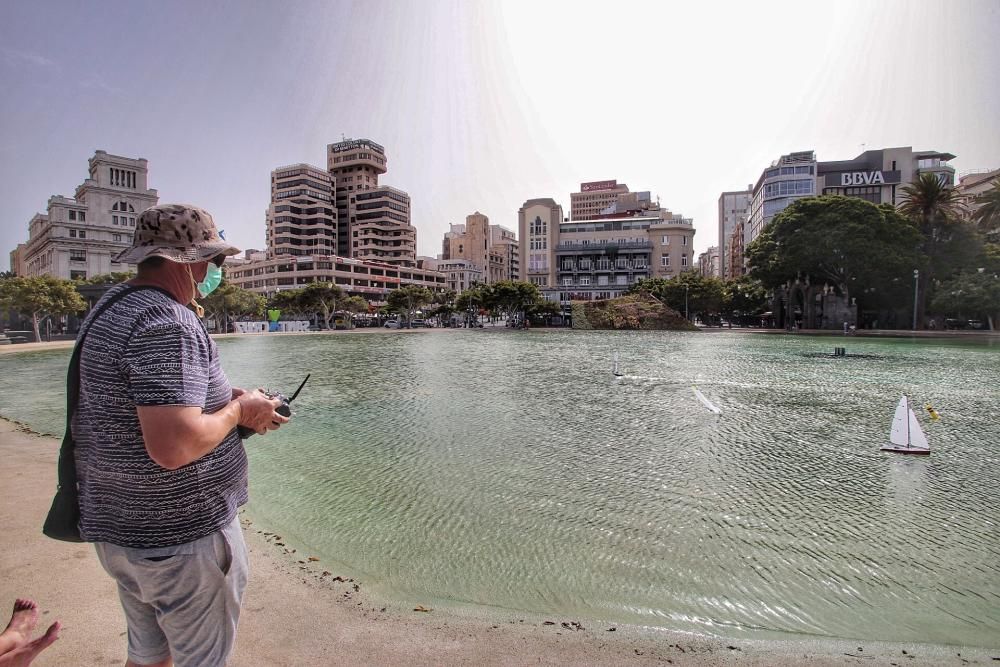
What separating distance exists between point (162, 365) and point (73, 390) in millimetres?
387

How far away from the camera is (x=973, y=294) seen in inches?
1777

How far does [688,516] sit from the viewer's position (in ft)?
19.7

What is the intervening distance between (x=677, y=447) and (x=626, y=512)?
3444 mm

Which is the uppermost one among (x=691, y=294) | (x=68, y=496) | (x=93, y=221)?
(x=93, y=221)

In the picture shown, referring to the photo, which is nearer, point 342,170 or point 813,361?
point 813,361

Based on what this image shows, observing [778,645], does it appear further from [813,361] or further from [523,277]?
[523,277]

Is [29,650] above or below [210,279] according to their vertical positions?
below

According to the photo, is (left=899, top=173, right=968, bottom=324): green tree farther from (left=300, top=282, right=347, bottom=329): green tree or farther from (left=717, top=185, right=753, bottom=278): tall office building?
(left=717, top=185, right=753, bottom=278): tall office building

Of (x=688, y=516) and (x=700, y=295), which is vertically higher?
(x=700, y=295)

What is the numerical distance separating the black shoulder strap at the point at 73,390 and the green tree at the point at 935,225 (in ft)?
208

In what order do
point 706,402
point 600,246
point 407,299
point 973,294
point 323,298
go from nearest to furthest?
point 706,402, point 973,294, point 323,298, point 407,299, point 600,246

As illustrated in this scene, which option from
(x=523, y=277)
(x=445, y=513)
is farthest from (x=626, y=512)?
(x=523, y=277)

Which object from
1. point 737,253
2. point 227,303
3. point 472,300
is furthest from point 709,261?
point 227,303

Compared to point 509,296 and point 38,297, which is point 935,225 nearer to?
point 509,296
